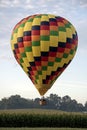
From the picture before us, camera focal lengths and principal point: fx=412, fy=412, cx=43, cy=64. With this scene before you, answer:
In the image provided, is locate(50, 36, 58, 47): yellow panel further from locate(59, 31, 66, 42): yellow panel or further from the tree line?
the tree line

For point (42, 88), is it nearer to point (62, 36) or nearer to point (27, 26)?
point (62, 36)

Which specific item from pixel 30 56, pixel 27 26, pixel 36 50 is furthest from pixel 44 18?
pixel 30 56

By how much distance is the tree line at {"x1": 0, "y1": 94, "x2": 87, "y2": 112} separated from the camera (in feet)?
509

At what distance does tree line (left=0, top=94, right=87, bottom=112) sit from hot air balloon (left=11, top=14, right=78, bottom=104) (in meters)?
117

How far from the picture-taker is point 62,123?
5378 cm

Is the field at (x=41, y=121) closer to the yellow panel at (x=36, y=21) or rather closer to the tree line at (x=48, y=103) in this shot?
the yellow panel at (x=36, y=21)

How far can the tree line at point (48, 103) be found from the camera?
15500 centimetres

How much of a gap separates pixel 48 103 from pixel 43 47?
129 metres

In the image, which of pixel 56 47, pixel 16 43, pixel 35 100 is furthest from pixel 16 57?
pixel 35 100

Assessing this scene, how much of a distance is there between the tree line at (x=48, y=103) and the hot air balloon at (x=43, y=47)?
117m

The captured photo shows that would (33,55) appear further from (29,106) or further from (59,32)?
(29,106)

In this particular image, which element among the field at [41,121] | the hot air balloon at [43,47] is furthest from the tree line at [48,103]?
the hot air balloon at [43,47]

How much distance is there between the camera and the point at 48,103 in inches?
6368

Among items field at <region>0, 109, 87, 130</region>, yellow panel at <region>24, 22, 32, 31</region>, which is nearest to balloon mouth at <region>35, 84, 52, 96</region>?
yellow panel at <region>24, 22, 32, 31</region>
